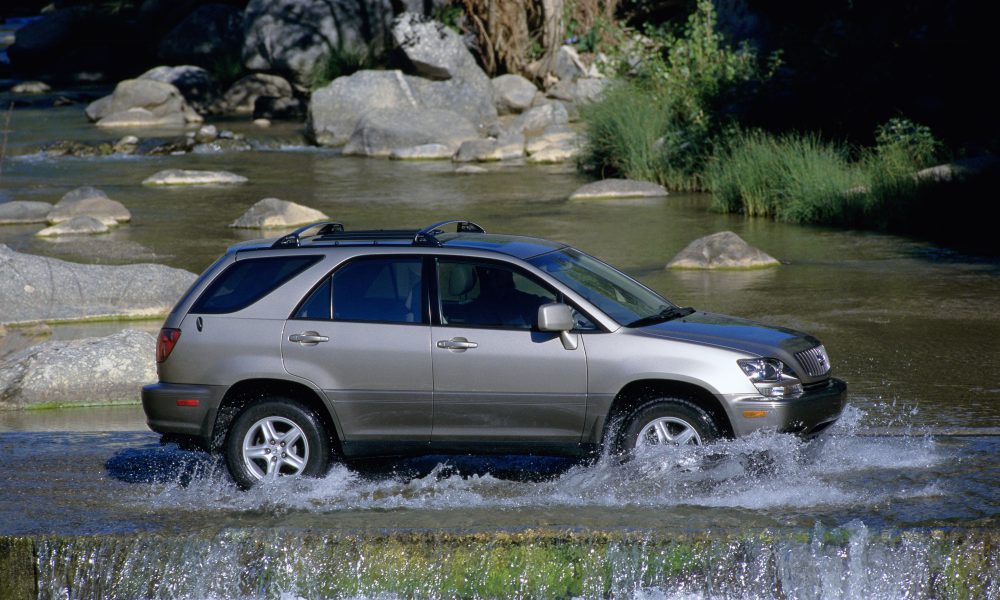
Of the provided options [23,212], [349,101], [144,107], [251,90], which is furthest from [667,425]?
[251,90]

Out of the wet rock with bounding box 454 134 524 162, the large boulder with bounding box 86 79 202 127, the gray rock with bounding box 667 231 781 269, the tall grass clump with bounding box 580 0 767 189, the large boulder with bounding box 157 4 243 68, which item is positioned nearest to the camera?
the gray rock with bounding box 667 231 781 269

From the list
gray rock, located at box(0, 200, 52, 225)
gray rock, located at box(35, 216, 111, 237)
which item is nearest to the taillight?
gray rock, located at box(35, 216, 111, 237)

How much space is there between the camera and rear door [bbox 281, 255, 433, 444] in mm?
7840

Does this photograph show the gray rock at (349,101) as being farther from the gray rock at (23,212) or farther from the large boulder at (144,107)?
the gray rock at (23,212)

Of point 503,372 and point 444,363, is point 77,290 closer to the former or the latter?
point 444,363

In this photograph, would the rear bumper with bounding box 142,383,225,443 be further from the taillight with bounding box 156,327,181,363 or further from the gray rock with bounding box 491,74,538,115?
the gray rock with bounding box 491,74,538,115

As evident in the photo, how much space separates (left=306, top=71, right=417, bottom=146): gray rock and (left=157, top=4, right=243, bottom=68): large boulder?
998cm

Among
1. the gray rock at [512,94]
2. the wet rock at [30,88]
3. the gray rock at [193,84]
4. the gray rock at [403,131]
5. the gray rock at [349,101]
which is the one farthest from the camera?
the wet rock at [30,88]

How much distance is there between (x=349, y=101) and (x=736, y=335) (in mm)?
27914

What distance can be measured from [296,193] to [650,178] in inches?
277

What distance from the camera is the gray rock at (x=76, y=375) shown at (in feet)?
37.6

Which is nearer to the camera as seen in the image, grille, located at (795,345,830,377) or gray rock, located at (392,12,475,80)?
grille, located at (795,345,830,377)

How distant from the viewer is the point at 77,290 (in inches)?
585

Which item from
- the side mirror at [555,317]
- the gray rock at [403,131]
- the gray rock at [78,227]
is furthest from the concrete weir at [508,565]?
the gray rock at [403,131]
